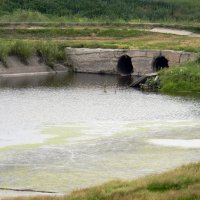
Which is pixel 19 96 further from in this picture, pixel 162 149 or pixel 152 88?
pixel 162 149

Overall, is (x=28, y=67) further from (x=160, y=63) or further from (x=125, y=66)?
(x=160, y=63)

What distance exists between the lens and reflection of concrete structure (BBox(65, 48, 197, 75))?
73.4 meters

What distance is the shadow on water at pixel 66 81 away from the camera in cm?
6636

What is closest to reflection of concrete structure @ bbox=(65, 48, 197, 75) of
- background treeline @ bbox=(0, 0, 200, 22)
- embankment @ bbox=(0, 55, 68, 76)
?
embankment @ bbox=(0, 55, 68, 76)

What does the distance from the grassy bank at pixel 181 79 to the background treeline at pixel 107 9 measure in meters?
35.7

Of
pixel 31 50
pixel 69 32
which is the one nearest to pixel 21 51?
pixel 31 50

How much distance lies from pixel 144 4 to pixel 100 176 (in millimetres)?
77975

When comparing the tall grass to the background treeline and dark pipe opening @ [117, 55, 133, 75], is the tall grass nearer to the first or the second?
dark pipe opening @ [117, 55, 133, 75]

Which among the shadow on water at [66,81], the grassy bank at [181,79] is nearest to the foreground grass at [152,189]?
the grassy bank at [181,79]

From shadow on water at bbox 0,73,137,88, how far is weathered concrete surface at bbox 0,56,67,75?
1766 mm

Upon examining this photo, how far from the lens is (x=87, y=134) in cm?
4209

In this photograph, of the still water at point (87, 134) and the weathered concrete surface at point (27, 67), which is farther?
the weathered concrete surface at point (27, 67)

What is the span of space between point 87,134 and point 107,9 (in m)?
62.8

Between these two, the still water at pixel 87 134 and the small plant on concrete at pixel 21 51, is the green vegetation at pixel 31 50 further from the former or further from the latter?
the still water at pixel 87 134
